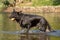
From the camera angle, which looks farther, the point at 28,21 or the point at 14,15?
the point at 28,21

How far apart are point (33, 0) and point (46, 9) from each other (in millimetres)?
8597

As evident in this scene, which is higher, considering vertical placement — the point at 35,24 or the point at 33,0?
the point at 35,24

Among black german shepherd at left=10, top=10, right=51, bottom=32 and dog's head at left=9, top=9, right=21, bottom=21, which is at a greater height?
dog's head at left=9, top=9, right=21, bottom=21

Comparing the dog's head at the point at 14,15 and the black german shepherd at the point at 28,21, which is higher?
the dog's head at the point at 14,15

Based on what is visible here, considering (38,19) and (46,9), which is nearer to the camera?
(38,19)

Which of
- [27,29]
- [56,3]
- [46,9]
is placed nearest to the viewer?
[27,29]

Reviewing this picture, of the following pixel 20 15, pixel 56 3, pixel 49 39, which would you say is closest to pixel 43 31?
pixel 20 15

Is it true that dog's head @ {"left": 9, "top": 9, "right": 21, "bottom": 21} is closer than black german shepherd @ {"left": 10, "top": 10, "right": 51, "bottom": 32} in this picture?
Yes

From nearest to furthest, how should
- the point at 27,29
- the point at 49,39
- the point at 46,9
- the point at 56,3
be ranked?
1. the point at 49,39
2. the point at 27,29
3. the point at 46,9
4. the point at 56,3

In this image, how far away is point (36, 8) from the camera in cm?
4941

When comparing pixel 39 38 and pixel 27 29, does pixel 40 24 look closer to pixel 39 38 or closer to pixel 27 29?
pixel 27 29

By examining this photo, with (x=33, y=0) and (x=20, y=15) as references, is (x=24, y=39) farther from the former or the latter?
(x=33, y=0)

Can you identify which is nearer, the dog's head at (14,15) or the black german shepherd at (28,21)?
the dog's head at (14,15)

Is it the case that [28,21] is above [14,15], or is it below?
below
